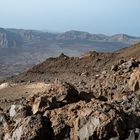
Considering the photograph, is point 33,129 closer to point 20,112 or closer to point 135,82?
point 20,112

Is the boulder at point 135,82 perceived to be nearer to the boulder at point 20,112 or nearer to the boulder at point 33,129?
the boulder at point 20,112

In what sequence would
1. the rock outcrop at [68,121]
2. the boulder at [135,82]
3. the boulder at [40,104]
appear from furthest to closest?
the boulder at [135,82], the boulder at [40,104], the rock outcrop at [68,121]

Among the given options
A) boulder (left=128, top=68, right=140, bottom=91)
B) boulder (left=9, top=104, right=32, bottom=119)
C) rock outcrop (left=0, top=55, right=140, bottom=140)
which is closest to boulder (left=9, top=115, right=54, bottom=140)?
rock outcrop (left=0, top=55, right=140, bottom=140)

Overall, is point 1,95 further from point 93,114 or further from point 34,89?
point 93,114

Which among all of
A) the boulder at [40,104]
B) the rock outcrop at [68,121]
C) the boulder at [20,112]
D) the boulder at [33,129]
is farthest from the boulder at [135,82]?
the boulder at [33,129]

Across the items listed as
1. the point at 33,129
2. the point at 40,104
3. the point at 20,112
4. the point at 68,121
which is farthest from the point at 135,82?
the point at 33,129

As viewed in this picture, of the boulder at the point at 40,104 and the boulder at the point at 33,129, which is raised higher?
the boulder at the point at 40,104

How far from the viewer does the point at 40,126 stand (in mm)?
10250

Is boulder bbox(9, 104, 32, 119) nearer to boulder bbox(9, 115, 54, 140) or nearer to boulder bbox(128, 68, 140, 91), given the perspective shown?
boulder bbox(9, 115, 54, 140)

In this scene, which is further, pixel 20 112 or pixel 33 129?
pixel 20 112

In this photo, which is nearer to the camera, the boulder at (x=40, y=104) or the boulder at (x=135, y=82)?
the boulder at (x=40, y=104)

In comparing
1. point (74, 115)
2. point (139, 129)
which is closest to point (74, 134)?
point (74, 115)

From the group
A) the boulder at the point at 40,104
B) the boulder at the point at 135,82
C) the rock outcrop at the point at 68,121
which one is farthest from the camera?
the boulder at the point at 135,82

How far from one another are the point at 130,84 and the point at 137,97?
3.48 m
